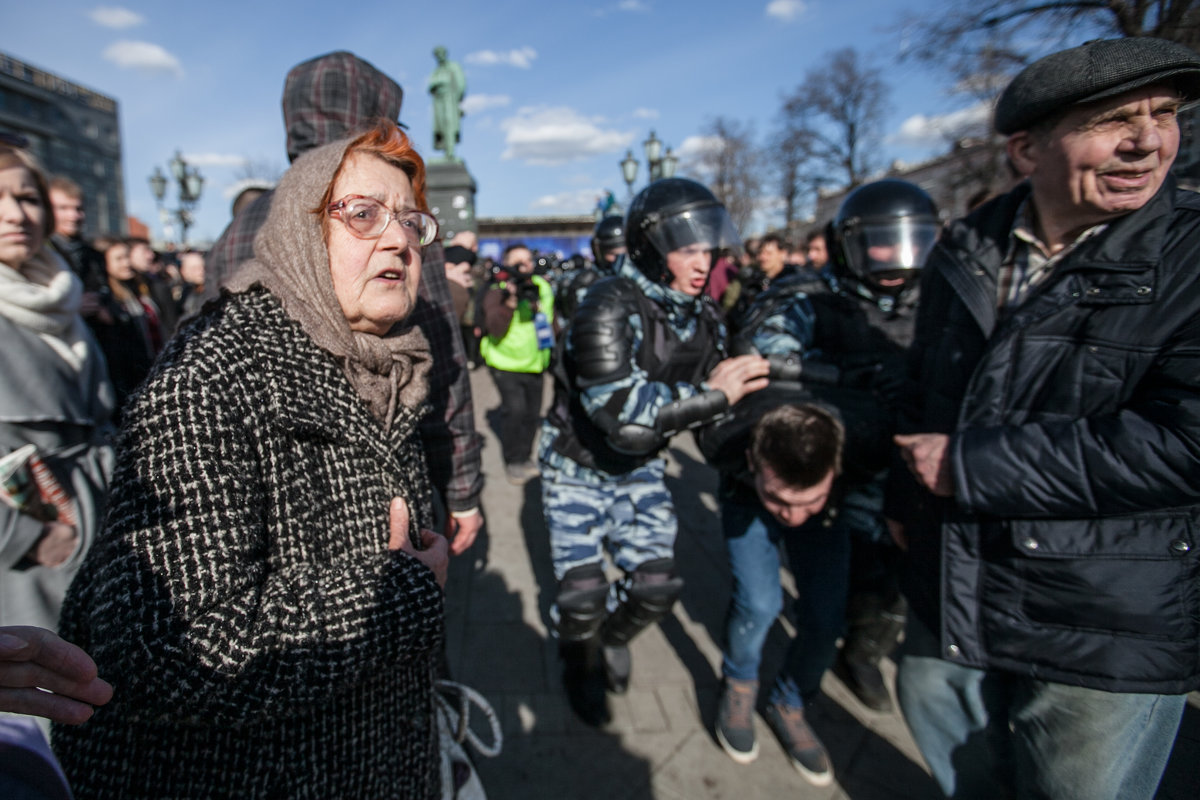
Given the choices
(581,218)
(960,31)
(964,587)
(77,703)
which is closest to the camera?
(77,703)

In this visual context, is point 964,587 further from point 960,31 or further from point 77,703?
point 960,31

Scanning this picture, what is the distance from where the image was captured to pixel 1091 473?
1274mm

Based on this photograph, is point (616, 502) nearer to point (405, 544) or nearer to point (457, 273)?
point (405, 544)

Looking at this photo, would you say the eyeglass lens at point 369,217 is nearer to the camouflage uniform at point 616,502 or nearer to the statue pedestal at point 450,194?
the camouflage uniform at point 616,502

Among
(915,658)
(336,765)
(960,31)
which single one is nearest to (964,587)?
(915,658)

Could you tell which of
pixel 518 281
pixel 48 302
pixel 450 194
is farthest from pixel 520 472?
pixel 450 194

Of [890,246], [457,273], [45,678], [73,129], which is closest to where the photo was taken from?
[45,678]

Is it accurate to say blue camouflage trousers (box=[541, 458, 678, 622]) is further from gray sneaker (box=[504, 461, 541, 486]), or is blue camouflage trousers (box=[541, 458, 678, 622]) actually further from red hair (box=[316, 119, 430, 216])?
gray sneaker (box=[504, 461, 541, 486])

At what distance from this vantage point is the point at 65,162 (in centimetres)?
5166

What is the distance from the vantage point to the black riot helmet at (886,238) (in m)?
2.48

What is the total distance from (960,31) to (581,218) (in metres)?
27.8

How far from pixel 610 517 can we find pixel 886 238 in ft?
5.17

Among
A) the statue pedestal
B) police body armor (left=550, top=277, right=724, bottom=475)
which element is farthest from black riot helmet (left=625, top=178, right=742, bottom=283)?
the statue pedestal

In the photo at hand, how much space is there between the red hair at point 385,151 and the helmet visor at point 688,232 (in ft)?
3.69
